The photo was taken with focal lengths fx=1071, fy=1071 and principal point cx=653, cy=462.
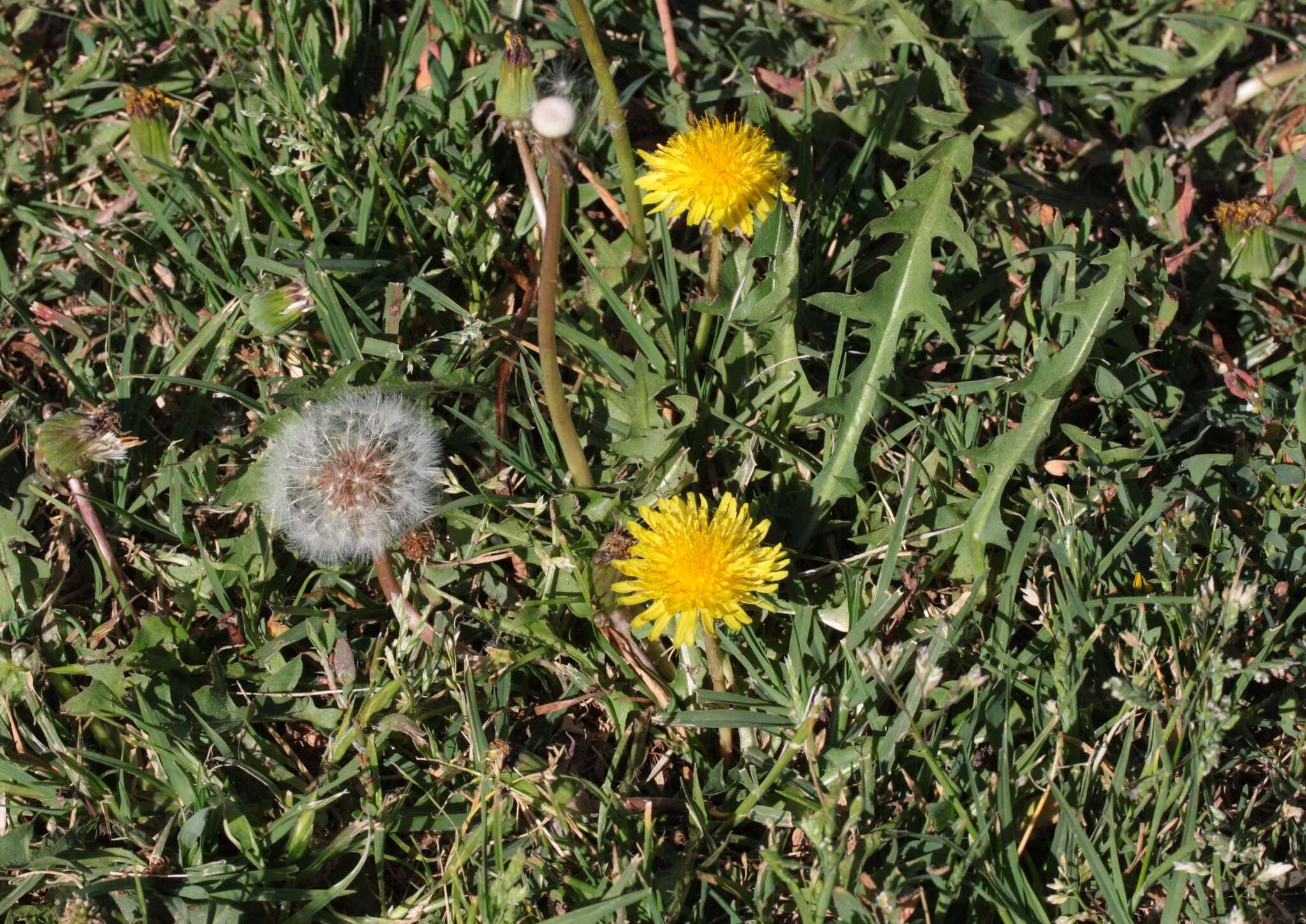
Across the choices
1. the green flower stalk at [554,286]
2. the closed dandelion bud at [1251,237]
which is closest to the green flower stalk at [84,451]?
the green flower stalk at [554,286]

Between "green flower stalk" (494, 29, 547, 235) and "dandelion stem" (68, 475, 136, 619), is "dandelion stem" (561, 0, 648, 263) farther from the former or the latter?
"dandelion stem" (68, 475, 136, 619)

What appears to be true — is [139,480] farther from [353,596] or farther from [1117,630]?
[1117,630]

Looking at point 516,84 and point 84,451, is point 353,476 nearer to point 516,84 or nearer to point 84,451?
point 84,451

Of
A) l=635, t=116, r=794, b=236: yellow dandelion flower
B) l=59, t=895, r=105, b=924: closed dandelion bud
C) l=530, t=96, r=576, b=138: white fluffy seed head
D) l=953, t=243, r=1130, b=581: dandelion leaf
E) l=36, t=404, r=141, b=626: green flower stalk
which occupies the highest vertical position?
l=530, t=96, r=576, b=138: white fluffy seed head

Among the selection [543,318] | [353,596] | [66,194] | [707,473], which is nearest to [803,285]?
[707,473]

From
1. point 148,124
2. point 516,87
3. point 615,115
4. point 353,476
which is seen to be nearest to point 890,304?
point 615,115

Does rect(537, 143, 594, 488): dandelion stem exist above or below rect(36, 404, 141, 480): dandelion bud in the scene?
above

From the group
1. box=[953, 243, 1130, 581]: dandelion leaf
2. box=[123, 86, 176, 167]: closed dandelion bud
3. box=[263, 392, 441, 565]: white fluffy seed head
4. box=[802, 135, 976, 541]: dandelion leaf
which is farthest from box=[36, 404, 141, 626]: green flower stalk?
box=[953, 243, 1130, 581]: dandelion leaf
